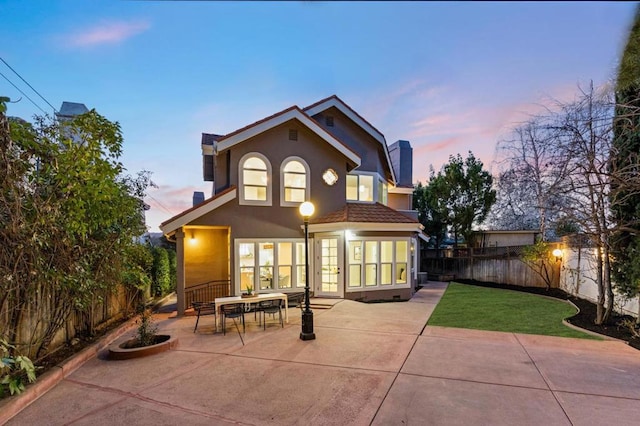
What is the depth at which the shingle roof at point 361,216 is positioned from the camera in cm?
1104

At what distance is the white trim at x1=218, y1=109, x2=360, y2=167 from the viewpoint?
33.9 ft

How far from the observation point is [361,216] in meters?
11.3

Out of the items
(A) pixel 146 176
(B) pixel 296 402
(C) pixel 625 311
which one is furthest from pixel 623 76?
(A) pixel 146 176

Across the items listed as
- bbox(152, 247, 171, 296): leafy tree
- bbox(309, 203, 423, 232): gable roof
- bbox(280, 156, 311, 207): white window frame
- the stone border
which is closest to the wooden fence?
Answer: bbox(309, 203, 423, 232): gable roof

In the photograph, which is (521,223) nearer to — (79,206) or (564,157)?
(564,157)

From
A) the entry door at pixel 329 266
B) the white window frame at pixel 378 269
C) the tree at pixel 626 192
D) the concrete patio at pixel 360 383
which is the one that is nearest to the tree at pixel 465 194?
the white window frame at pixel 378 269

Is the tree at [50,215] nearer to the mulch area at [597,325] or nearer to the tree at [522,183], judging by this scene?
the mulch area at [597,325]

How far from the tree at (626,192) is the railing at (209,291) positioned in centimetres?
1126

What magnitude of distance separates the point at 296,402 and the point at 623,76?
342 inches

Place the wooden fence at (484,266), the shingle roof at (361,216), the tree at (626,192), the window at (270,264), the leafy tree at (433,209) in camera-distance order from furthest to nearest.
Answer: the leafy tree at (433,209) < the wooden fence at (484,266) < the shingle roof at (361,216) < the window at (270,264) < the tree at (626,192)

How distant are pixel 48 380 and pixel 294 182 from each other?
28.0 feet

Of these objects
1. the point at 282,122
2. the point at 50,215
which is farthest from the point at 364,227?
the point at 50,215

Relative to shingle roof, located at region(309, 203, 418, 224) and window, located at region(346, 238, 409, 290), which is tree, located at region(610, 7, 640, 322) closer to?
shingle roof, located at region(309, 203, 418, 224)

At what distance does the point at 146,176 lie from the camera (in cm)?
898
